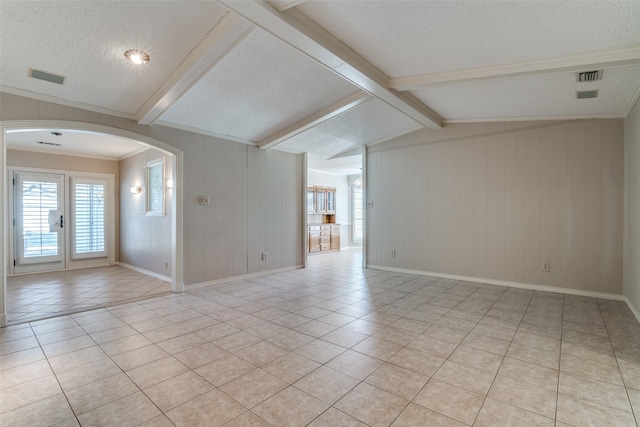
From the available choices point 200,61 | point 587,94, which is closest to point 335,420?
point 200,61

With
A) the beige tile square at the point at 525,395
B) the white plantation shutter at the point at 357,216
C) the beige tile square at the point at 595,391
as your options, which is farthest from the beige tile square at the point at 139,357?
the white plantation shutter at the point at 357,216

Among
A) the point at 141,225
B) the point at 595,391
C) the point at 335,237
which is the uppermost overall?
the point at 141,225

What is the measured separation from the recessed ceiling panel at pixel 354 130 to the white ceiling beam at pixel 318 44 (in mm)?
734

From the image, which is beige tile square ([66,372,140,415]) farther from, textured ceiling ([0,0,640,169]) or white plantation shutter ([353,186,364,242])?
white plantation shutter ([353,186,364,242])

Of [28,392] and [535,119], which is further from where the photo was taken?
[535,119]

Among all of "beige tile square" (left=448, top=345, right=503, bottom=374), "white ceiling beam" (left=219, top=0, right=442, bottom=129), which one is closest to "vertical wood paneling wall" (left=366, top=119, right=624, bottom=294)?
"white ceiling beam" (left=219, top=0, right=442, bottom=129)

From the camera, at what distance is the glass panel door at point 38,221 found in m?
6.08

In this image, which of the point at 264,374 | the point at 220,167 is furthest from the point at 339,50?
the point at 220,167

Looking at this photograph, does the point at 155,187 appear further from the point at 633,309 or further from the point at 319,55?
the point at 633,309

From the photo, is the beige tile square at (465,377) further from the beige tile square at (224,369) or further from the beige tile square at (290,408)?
the beige tile square at (224,369)

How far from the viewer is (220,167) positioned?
537 centimetres

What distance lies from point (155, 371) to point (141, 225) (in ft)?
15.8

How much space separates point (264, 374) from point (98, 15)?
3.11 m

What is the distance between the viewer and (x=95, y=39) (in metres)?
2.65
